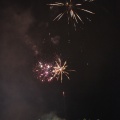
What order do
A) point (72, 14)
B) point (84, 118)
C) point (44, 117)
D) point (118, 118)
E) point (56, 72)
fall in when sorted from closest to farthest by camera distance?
point (72, 14)
point (56, 72)
point (118, 118)
point (84, 118)
point (44, 117)

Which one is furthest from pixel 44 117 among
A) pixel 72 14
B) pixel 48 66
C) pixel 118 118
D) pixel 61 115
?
pixel 72 14

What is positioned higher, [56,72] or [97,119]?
[56,72]

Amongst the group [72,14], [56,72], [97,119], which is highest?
[72,14]

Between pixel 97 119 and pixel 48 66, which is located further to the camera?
pixel 97 119

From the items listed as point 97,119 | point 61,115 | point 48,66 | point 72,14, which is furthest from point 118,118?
point 72,14

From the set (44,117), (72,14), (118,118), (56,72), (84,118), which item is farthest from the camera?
(44,117)

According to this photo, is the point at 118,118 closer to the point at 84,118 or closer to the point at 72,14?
the point at 84,118

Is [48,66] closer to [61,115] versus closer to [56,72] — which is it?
[56,72]

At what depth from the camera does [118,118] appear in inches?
1469

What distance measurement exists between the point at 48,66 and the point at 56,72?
1148mm

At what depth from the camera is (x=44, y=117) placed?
1677 inches

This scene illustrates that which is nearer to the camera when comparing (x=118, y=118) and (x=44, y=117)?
(x=118, y=118)

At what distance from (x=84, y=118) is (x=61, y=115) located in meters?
3.71

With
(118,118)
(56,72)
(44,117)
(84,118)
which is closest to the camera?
(56,72)
